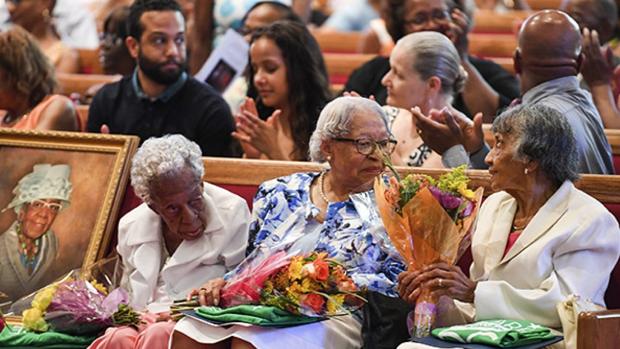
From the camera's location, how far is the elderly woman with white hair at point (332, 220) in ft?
14.8

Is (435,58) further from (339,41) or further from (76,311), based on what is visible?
(339,41)

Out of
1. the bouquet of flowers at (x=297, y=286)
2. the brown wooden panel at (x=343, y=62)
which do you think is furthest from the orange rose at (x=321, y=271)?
the brown wooden panel at (x=343, y=62)

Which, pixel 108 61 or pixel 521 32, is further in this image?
pixel 108 61

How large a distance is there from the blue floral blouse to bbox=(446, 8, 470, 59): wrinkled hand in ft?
4.82

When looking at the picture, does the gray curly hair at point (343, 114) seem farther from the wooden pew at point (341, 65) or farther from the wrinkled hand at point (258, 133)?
the wooden pew at point (341, 65)

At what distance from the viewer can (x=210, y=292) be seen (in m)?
4.64

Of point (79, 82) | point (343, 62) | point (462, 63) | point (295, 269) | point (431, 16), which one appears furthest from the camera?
point (343, 62)

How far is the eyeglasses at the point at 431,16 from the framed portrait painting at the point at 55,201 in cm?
150

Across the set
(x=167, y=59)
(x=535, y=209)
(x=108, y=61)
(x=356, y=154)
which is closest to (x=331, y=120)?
(x=356, y=154)

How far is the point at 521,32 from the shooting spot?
539cm

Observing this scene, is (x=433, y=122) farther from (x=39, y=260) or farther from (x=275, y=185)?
(x=39, y=260)

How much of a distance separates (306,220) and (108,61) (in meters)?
2.92

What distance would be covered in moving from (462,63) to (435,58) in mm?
660

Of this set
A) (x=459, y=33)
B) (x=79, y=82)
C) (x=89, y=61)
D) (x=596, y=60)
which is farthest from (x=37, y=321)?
(x=89, y=61)
